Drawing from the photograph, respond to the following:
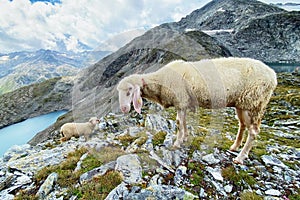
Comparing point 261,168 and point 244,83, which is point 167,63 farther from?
point 261,168

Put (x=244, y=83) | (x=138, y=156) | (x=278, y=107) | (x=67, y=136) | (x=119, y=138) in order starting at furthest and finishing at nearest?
(x=278, y=107), (x=67, y=136), (x=119, y=138), (x=138, y=156), (x=244, y=83)

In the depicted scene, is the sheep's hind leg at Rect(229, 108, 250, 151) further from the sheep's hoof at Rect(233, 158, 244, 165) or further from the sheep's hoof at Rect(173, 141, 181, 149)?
the sheep's hoof at Rect(173, 141, 181, 149)

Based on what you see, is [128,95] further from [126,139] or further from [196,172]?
[126,139]

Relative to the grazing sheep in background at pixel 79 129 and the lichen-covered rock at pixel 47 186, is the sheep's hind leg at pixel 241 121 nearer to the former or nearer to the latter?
the lichen-covered rock at pixel 47 186

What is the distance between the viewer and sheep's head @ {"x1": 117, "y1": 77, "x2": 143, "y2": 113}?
20.7 ft

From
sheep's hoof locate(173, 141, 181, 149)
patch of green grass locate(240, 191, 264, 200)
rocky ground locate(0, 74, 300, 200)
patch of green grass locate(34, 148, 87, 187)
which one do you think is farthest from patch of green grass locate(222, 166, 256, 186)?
patch of green grass locate(34, 148, 87, 187)

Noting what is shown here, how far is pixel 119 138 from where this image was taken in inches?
371

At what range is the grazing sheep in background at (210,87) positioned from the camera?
6.46 metres

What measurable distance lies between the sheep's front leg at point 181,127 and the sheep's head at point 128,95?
1.55 m

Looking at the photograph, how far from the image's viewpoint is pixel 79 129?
14.0 m

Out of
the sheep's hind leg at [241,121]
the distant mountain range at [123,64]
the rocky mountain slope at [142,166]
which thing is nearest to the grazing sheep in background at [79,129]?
the distant mountain range at [123,64]

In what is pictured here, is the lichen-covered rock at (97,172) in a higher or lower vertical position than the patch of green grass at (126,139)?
higher

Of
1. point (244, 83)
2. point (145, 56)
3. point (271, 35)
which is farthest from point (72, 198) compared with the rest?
point (271, 35)

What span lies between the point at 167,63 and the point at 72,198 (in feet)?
16.6
